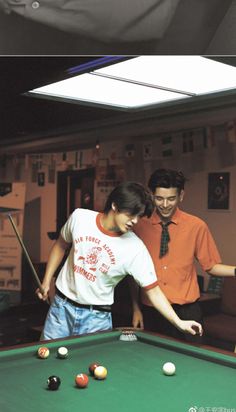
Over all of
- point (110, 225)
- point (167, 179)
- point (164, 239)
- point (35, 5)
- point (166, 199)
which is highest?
point (35, 5)

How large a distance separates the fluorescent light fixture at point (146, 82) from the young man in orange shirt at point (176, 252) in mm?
729

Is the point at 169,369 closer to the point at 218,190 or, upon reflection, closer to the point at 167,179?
the point at 167,179

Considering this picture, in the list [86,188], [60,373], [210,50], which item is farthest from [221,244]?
[210,50]

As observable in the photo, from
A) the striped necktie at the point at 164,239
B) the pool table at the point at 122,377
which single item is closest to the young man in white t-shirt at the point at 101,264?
the pool table at the point at 122,377

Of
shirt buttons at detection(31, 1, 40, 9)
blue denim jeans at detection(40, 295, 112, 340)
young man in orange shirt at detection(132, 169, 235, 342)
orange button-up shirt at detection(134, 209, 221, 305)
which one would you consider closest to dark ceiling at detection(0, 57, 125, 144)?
young man in orange shirt at detection(132, 169, 235, 342)

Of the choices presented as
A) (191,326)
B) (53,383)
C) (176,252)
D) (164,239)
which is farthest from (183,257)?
(53,383)

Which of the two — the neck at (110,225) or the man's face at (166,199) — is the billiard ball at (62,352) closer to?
the neck at (110,225)

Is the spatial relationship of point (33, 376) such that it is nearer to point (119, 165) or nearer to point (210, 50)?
point (210, 50)

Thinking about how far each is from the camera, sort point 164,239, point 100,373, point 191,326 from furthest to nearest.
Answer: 1. point 164,239
2. point 191,326
3. point 100,373

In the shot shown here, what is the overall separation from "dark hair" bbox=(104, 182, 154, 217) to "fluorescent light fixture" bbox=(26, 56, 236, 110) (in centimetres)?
71

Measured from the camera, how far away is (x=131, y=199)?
8.21ft

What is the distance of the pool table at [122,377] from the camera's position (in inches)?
58.1

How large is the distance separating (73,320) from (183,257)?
2.63 feet

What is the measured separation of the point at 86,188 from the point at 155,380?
4.18 metres
